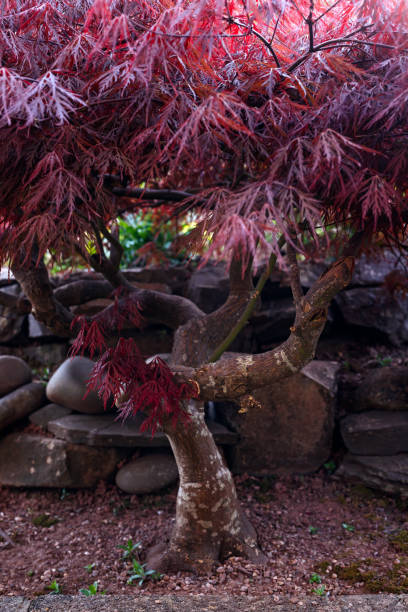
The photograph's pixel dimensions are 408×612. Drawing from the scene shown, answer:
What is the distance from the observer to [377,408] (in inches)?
134

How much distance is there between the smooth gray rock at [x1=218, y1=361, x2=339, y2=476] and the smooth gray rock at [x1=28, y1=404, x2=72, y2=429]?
130 cm

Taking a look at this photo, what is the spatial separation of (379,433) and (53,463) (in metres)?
2.35

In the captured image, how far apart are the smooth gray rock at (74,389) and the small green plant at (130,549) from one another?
1.07 metres

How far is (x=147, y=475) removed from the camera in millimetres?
3205

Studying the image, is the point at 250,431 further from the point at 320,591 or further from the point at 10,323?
the point at 10,323

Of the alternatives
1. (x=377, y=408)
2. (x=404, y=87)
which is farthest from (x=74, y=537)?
(x=404, y=87)

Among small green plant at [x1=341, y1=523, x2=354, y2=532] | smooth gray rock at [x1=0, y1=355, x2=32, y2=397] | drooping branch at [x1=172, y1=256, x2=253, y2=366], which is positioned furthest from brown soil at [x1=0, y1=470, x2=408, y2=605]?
drooping branch at [x1=172, y1=256, x2=253, y2=366]

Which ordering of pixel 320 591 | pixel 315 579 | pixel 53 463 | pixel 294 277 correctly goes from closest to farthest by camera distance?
1. pixel 294 277
2. pixel 320 591
3. pixel 315 579
4. pixel 53 463

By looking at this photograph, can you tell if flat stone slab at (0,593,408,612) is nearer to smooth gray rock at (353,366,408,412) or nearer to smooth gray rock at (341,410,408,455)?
smooth gray rock at (341,410,408,455)

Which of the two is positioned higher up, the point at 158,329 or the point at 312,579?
the point at 158,329

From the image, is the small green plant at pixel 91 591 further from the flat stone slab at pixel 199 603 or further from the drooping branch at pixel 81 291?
the drooping branch at pixel 81 291

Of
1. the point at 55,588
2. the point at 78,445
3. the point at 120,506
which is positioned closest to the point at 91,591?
the point at 55,588

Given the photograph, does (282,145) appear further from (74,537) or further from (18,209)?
(74,537)

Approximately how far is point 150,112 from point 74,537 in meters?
2.49
